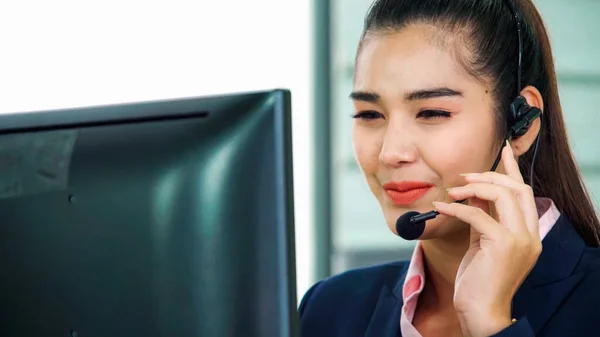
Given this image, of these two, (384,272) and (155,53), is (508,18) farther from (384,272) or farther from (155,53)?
(155,53)

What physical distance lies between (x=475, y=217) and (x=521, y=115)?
199 mm

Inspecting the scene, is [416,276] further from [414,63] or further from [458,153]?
[414,63]

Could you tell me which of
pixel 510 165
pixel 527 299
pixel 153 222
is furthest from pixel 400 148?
pixel 153 222

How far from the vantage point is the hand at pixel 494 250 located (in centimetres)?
114

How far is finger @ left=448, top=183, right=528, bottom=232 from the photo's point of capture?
116cm

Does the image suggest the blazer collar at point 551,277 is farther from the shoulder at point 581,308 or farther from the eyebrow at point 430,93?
the eyebrow at point 430,93

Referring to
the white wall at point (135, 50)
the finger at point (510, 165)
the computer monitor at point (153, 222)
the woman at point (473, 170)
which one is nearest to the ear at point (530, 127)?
the woman at point (473, 170)

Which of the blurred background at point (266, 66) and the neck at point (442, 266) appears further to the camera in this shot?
the blurred background at point (266, 66)

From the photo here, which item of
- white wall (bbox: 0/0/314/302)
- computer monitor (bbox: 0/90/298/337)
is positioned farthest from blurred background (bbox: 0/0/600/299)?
computer monitor (bbox: 0/90/298/337)

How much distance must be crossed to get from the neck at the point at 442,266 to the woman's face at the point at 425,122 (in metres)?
0.04

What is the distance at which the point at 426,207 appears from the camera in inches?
50.4

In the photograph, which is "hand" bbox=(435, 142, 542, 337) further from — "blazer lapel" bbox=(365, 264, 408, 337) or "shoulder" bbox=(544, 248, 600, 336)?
"blazer lapel" bbox=(365, 264, 408, 337)

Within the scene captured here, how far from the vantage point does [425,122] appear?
1.27m

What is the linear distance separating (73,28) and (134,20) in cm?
20
